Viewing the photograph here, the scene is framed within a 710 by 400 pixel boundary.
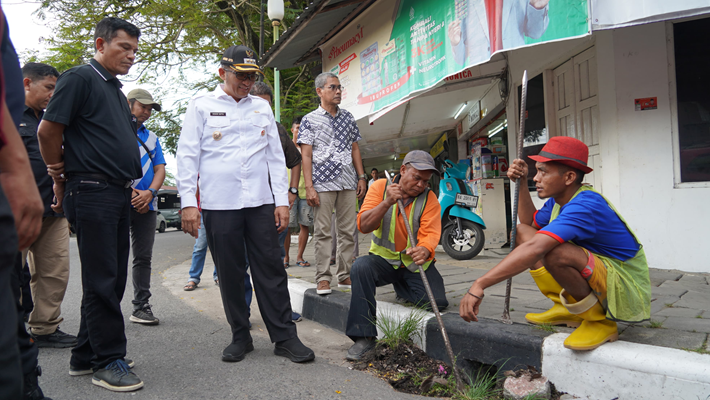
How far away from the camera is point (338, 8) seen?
24.2 feet

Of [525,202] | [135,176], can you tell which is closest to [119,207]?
[135,176]

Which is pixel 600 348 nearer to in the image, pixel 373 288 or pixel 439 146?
pixel 373 288

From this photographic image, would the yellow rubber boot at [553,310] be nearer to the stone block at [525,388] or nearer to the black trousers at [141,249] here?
the stone block at [525,388]

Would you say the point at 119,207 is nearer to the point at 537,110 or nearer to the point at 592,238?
the point at 592,238

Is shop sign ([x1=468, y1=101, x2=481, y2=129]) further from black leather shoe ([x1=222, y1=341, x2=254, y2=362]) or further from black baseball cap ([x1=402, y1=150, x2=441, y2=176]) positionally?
black leather shoe ([x1=222, y1=341, x2=254, y2=362])

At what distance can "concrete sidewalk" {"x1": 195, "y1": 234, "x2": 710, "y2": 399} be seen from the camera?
2.17m

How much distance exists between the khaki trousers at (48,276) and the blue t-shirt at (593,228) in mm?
3328

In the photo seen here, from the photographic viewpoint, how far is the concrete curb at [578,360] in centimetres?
213

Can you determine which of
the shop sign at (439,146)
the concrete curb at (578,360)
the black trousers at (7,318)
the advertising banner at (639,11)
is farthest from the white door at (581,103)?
the shop sign at (439,146)

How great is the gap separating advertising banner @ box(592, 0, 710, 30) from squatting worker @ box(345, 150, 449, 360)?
1.80 m

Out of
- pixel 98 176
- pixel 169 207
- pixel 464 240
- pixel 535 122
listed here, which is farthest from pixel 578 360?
pixel 169 207

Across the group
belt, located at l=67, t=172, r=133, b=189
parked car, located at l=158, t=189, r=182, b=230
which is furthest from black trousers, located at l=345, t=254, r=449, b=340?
parked car, located at l=158, t=189, r=182, b=230

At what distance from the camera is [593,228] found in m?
2.36

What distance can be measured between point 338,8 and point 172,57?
8.73 m
